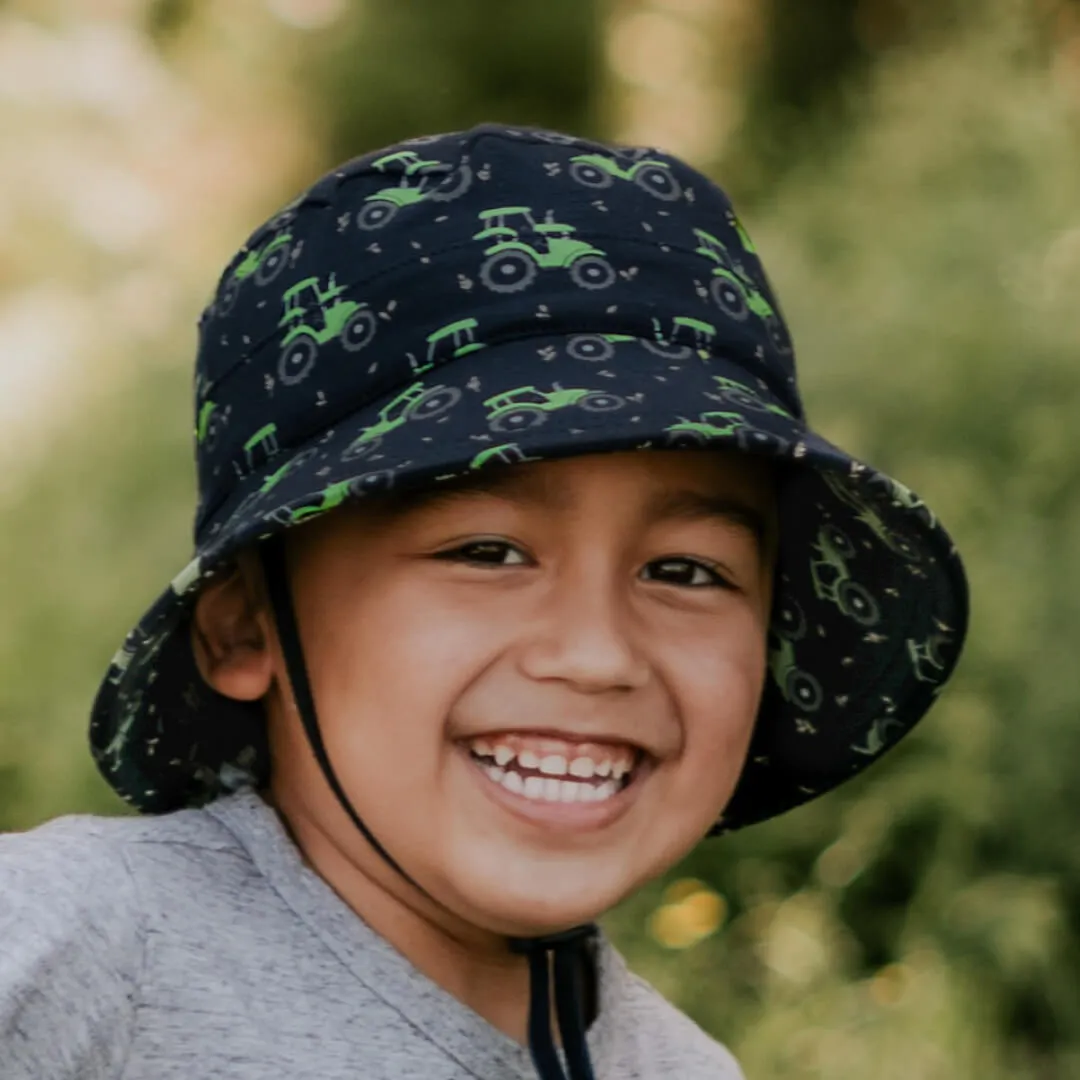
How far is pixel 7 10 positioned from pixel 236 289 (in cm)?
597

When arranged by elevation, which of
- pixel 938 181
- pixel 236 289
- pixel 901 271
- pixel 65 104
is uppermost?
pixel 65 104

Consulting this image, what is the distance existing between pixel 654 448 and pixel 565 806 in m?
0.33

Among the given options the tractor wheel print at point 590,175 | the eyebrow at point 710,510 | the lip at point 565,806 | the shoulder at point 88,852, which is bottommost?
the shoulder at point 88,852

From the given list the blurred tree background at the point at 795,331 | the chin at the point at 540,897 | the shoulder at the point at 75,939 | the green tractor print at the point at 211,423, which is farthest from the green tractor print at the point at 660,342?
the blurred tree background at the point at 795,331

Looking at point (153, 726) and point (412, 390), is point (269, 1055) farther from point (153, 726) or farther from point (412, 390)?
point (412, 390)

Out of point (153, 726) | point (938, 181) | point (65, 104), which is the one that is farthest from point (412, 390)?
point (65, 104)

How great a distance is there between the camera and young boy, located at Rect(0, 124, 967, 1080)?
133 centimetres

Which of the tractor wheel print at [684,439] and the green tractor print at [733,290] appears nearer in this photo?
the tractor wheel print at [684,439]

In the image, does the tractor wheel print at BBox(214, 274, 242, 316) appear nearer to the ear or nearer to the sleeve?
the ear

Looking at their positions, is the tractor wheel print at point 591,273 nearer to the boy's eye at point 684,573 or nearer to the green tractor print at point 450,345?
the green tractor print at point 450,345

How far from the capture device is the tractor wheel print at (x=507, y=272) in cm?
140

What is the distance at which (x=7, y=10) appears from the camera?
22.5ft

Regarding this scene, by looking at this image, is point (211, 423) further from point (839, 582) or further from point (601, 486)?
point (839, 582)

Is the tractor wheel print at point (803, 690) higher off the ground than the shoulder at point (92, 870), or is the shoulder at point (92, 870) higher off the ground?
the tractor wheel print at point (803, 690)
